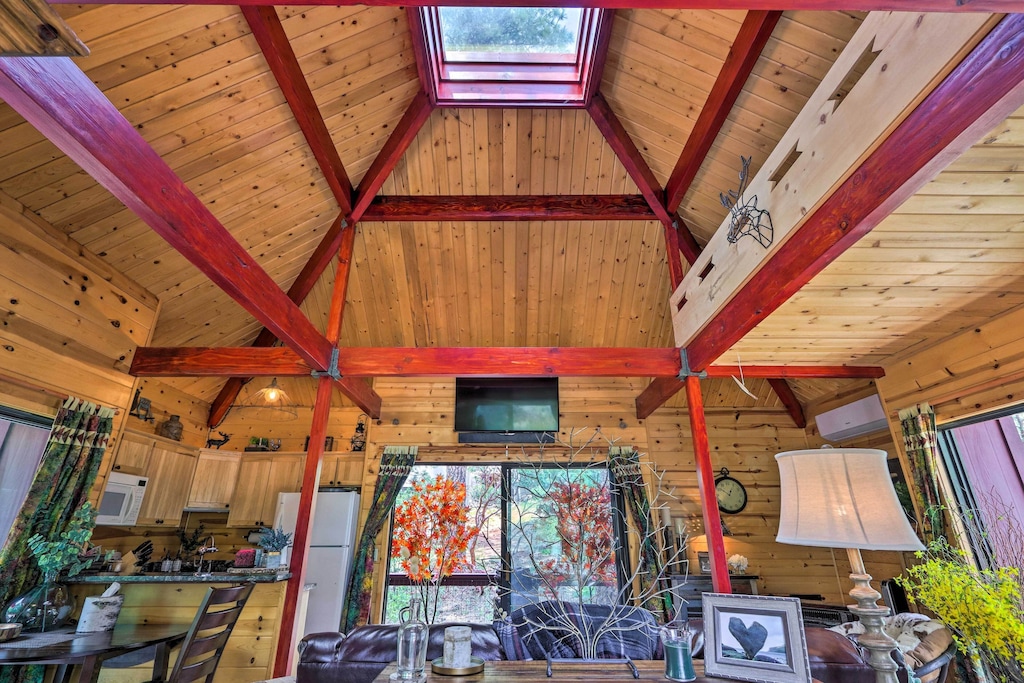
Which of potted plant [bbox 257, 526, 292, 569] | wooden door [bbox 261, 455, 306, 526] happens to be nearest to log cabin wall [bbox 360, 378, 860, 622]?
wooden door [bbox 261, 455, 306, 526]

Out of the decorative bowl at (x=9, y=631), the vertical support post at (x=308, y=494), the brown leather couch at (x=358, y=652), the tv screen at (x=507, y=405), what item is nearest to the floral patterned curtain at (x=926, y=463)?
the tv screen at (x=507, y=405)

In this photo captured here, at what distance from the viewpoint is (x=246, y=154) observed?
3.71m

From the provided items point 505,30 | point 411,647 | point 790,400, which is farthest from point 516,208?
point 790,400

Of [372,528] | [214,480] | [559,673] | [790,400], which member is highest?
[790,400]

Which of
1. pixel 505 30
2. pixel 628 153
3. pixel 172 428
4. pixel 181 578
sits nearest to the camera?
pixel 181 578

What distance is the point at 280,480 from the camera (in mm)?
5719

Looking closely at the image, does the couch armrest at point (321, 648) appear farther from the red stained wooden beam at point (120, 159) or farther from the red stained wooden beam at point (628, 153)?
the red stained wooden beam at point (628, 153)

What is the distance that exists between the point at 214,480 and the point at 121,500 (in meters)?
1.35

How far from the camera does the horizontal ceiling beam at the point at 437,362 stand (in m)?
4.15

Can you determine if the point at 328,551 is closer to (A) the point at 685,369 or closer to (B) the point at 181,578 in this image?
(B) the point at 181,578

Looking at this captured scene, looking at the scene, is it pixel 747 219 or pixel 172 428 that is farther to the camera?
pixel 172 428

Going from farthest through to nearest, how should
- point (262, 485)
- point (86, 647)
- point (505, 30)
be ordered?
point (262, 485), point (505, 30), point (86, 647)

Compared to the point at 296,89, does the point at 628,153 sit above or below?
above

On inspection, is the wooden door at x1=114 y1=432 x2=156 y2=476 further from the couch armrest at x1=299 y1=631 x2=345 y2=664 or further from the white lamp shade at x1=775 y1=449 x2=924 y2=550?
the white lamp shade at x1=775 y1=449 x2=924 y2=550
